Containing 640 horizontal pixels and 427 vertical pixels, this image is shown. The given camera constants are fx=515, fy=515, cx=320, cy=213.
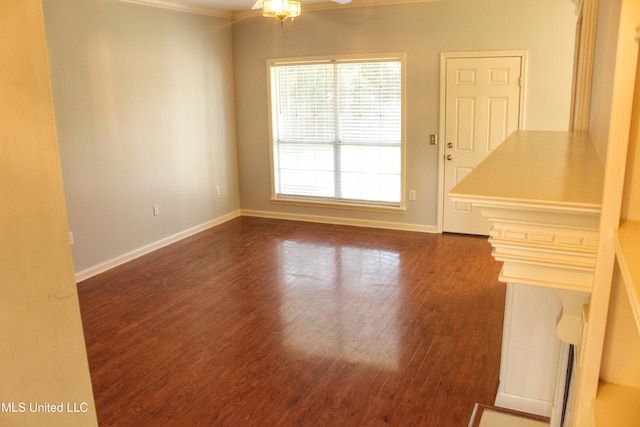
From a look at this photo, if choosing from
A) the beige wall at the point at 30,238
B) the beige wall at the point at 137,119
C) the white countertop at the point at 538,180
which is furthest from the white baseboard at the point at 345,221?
the beige wall at the point at 30,238

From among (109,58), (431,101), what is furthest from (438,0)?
(109,58)

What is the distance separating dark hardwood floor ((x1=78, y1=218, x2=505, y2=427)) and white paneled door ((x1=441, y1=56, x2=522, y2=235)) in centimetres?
48

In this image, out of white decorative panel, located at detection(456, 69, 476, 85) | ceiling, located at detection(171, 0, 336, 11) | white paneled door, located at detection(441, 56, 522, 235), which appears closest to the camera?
white paneled door, located at detection(441, 56, 522, 235)

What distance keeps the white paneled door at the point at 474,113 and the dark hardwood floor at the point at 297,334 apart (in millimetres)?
479

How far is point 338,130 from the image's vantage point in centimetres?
652

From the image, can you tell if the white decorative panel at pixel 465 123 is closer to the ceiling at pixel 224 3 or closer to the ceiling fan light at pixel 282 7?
the ceiling at pixel 224 3

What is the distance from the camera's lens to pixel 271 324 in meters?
3.85

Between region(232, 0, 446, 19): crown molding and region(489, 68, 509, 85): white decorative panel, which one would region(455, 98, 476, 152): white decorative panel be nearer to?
region(489, 68, 509, 85): white decorative panel

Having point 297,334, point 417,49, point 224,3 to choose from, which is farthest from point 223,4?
point 297,334

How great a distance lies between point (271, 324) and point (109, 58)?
10.1 feet

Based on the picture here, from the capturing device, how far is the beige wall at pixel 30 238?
29.2 inches

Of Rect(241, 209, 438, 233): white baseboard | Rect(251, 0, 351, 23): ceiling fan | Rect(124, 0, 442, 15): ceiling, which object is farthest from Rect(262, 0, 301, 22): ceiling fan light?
Rect(241, 209, 438, 233): white baseboard

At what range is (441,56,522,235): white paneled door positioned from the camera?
5.52 m

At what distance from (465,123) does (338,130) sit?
1.58m
